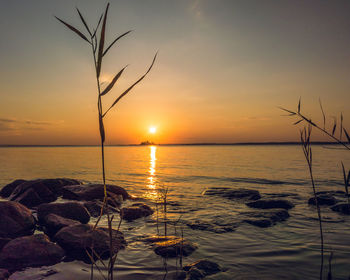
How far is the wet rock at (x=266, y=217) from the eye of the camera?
27.9ft

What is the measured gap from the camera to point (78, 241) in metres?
6.01

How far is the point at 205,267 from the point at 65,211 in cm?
514

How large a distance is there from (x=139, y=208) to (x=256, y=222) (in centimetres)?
425

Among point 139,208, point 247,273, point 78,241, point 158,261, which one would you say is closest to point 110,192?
point 139,208

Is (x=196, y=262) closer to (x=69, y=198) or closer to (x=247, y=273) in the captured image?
(x=247, y=273)

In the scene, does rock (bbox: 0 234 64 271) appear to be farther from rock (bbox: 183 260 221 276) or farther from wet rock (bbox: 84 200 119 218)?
wet rock (bbox: 84 200 119 218)

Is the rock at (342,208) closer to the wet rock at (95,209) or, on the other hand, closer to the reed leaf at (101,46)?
the wet rock at (95,209)

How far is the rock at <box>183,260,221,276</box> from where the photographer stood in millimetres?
5090

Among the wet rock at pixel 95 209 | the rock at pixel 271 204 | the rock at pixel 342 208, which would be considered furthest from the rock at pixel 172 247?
the rock at pixel 342 208

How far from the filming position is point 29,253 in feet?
17.6

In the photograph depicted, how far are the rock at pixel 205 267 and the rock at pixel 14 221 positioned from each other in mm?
4698

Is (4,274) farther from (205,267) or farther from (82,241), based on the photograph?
(205,267)

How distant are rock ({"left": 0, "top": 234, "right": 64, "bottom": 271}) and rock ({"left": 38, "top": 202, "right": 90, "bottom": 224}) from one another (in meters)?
2.53

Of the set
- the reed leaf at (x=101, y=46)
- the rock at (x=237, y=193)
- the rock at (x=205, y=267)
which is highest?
the reed leaf at (x=101, y=46)
